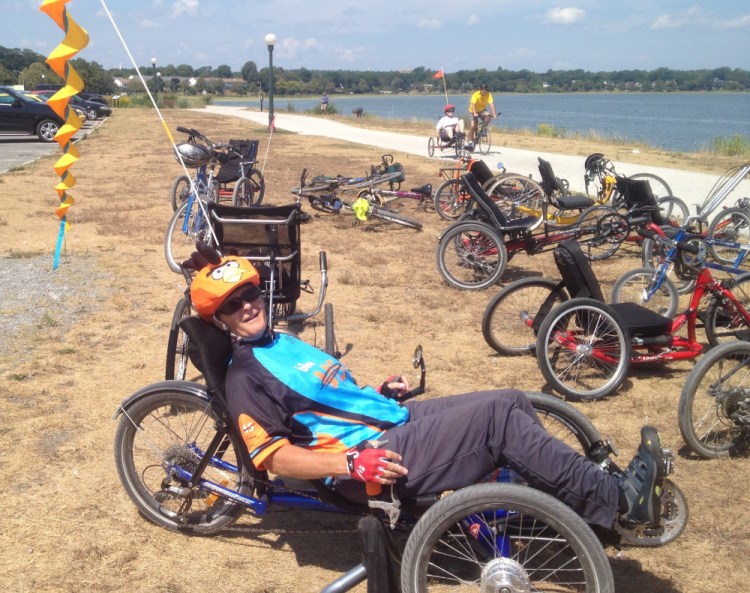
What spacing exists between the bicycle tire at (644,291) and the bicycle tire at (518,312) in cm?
81

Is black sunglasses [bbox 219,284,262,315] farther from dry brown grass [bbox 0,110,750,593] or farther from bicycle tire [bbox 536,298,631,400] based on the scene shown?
bicycle tire [bbox 536,298,631,400]

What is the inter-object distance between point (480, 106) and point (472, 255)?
13.2m

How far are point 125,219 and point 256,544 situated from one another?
7.69m

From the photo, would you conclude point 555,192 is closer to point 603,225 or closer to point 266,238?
point 603,225

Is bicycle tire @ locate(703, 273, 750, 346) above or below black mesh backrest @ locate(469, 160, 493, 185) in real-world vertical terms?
below

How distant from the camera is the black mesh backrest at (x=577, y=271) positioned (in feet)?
15.1

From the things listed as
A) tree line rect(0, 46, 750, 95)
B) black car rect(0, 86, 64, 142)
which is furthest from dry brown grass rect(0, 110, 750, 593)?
tree line rect(0, 46, 750, 95)

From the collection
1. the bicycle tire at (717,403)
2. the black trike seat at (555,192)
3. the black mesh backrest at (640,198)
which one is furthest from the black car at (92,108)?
the bicycle tire at (717,403)

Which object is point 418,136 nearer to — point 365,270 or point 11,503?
point 365,270

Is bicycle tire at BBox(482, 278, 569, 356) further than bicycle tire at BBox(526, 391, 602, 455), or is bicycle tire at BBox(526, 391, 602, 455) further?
bicycle tire at BBox(482, 278, 569, 356)

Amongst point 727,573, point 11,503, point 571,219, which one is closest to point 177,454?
point 11,503

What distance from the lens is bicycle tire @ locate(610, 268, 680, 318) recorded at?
17.5 feet

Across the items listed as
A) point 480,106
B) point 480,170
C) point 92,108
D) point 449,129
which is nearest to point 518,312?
point 480,170

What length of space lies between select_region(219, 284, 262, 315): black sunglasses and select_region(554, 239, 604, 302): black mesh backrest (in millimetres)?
2574
